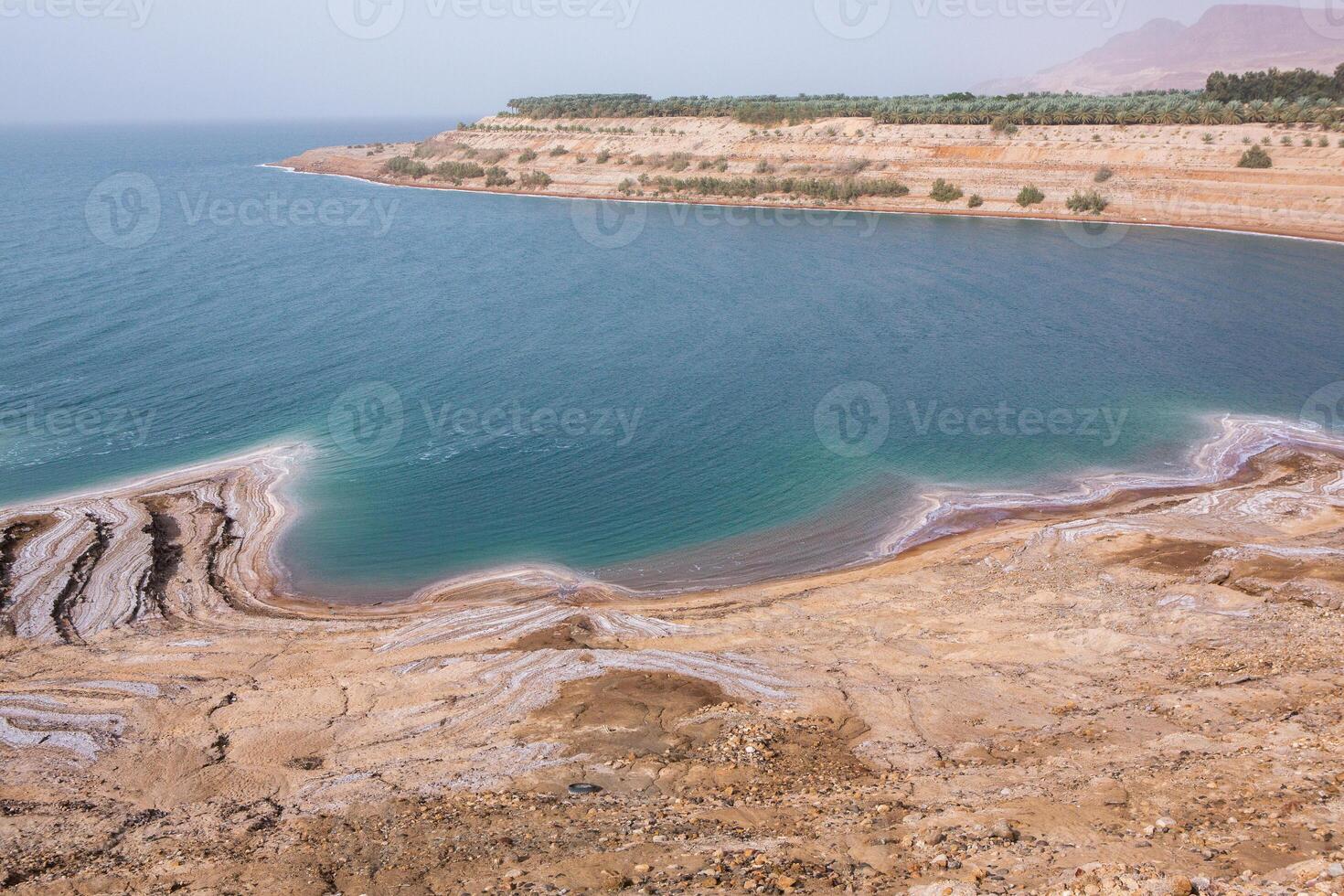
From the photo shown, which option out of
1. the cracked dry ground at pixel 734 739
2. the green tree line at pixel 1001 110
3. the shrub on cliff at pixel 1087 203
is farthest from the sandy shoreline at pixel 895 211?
the cracked dry ground at pixel 734 739

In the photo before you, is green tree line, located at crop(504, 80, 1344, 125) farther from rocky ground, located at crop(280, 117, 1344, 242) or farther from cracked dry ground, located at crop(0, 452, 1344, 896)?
cracked dry ground, located at crop(0, 452, 1344, 896)

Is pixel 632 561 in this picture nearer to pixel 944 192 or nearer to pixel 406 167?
pixel 944 192

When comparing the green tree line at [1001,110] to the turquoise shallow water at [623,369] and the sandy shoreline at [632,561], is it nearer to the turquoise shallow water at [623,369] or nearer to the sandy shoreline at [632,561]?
the turquoise shallow water at [623,369]

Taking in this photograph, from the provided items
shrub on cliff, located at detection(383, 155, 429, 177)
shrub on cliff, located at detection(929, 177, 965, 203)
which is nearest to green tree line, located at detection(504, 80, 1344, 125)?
shrub on cliff, located at detection(929, 177, 965, 203)

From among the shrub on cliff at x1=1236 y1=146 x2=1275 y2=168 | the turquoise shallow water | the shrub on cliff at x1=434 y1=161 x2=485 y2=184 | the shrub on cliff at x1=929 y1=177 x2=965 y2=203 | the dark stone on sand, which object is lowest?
the dark stone on sand

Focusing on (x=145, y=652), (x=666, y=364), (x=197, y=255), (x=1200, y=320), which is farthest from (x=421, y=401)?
(x=1200, y=320)

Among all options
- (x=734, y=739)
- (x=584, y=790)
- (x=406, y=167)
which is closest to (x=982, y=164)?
(x=406, y=167)

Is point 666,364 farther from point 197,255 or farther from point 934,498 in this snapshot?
point 197,255
